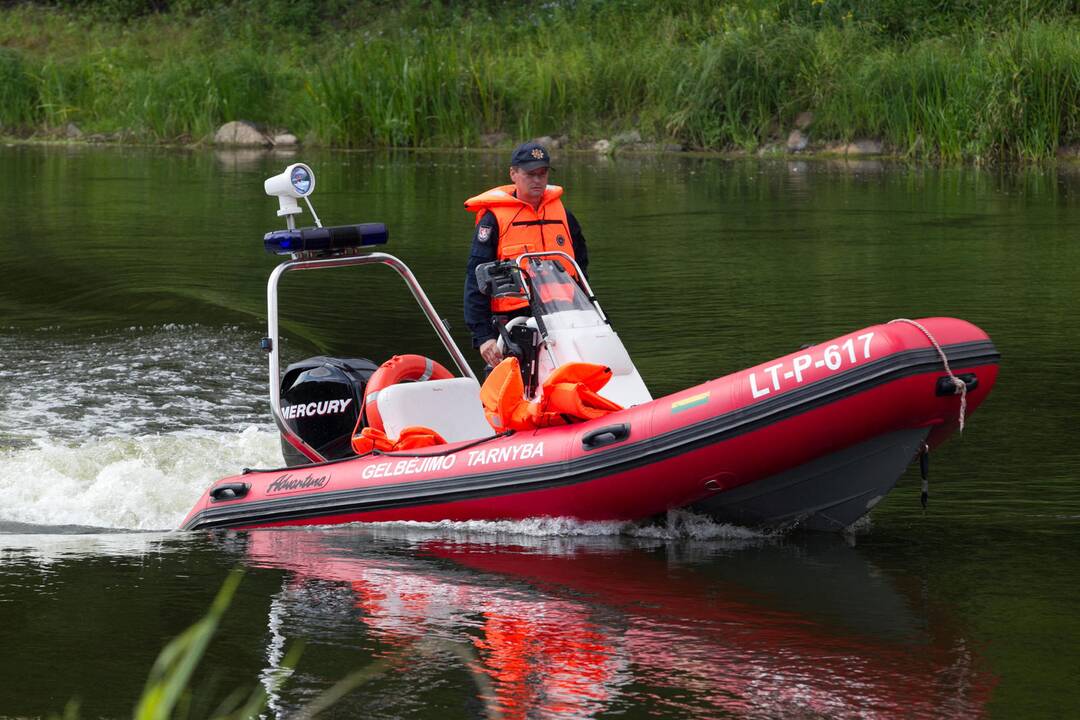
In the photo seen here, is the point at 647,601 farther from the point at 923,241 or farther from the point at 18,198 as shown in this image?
the point at 18,198

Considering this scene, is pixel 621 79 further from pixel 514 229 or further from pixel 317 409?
pixel 317 409

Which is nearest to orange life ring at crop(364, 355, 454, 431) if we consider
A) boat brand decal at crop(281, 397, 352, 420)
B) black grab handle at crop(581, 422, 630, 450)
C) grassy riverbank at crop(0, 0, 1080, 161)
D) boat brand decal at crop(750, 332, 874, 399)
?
boat brand decal at crop(281, 397, 352, 420)

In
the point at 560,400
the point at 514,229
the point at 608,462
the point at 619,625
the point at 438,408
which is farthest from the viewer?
the point at 514,229

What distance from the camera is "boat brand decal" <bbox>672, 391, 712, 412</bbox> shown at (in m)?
5.66

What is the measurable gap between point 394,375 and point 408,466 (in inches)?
26.1

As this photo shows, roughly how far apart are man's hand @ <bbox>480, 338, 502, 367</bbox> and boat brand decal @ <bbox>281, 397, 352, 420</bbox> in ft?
2.02

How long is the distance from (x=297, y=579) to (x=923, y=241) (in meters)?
9.44

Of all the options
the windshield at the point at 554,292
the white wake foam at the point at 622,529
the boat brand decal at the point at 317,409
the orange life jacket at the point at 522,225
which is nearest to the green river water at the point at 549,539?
the white wake foam at the point at 622,529

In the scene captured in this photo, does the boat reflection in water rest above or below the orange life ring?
below

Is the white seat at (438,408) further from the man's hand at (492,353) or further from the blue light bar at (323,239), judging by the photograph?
the blue light bar at (323,239)

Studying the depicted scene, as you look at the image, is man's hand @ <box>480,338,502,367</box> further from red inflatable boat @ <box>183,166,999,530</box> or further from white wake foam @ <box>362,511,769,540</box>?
white wake foam @ <box>362,511,769,540</box>

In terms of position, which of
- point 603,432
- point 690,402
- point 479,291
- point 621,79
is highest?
point 621,79

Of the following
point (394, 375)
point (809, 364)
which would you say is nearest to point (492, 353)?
point (394, 375)

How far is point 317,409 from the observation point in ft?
22.9
